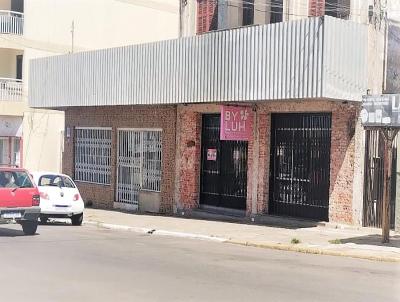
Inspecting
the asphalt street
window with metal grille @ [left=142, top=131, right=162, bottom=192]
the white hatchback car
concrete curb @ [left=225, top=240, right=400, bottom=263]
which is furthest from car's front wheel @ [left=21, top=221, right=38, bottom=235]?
window with metal grille @ [left=142, top=131, right=162, bottom=192]

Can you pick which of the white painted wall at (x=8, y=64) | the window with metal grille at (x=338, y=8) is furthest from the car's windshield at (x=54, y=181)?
the white painted wall at (x=8, y=64)

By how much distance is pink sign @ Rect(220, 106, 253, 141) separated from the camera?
19.8 meters

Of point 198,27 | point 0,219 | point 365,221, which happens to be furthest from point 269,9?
point 0,219

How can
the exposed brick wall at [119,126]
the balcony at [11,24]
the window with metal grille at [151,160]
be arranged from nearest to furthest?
the exposed brick wall at [119,126]
the window with metal grille at [151,160]
the balcony at [11,24]

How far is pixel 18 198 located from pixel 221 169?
27.1ft

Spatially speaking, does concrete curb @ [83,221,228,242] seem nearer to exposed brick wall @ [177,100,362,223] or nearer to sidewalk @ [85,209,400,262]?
sidewalk @ [85,209,400,262]

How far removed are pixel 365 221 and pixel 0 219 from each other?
31.2 ft

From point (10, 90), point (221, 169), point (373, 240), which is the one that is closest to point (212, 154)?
point (221, 169)

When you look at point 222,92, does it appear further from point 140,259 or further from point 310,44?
point 140,259

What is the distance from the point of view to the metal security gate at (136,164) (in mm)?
23547

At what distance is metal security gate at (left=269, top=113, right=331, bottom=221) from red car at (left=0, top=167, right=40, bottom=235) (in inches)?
301

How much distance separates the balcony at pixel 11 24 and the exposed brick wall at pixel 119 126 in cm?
951

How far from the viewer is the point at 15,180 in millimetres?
15375

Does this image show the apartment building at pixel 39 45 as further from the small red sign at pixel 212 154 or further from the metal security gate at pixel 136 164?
the small red sign at pixel 212 154
